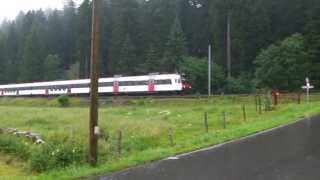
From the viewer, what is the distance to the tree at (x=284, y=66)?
67688 millimetres

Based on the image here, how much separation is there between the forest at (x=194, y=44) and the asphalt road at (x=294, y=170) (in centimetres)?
5069

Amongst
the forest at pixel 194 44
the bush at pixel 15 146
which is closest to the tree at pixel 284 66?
the forest at pixel 194 44

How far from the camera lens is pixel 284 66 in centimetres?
6900

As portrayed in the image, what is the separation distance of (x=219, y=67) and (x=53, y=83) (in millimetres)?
26584

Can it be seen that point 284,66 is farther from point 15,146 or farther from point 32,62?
point 32,62

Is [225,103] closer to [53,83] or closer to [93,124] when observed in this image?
[93,124]

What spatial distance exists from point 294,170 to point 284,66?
54179 millimetres

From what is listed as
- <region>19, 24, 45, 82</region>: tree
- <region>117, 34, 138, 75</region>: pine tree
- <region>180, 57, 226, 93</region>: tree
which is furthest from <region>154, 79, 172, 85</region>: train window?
<region>19, 24, 45, 82</region>: tree

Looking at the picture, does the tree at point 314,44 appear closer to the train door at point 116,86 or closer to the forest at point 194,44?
the forest at point 194,44

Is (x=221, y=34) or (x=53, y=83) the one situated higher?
(x=221, y=34)

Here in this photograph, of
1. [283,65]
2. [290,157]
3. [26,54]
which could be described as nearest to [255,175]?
[290,157]

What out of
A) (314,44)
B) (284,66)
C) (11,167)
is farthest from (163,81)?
(11,167)

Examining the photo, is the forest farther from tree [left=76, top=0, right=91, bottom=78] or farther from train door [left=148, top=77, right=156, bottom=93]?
train door [left=148, top=77, right=156, bottom=93]

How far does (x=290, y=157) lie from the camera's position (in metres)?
18.4
